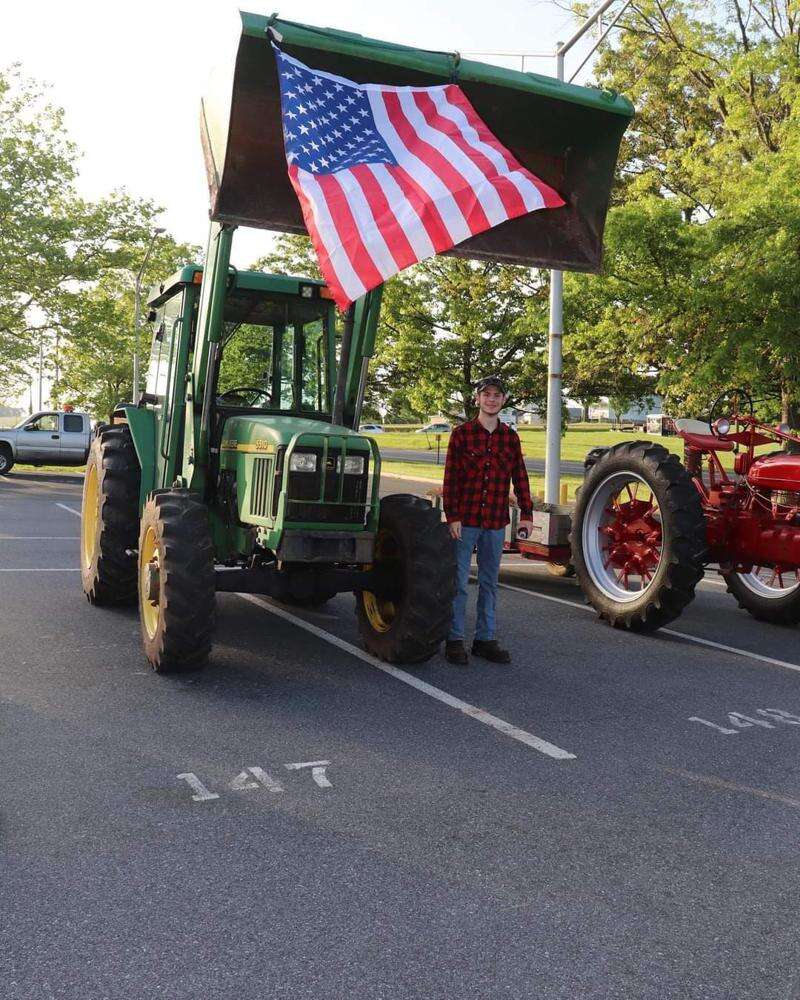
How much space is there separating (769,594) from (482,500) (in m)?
3.61

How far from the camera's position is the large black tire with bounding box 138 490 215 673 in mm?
6055

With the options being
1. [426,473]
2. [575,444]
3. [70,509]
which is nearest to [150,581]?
[70,509]

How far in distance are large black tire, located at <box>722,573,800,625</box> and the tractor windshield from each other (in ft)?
14.1

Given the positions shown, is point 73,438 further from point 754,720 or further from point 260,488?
point 754,720

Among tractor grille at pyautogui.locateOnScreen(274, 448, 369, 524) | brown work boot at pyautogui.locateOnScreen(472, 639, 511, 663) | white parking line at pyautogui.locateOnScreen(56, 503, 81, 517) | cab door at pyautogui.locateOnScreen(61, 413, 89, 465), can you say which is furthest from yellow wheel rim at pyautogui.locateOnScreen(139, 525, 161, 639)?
cab door at pyautogui.locateOnScreen(61, 413, 89, 465)

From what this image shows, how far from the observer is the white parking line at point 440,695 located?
17.1 ft

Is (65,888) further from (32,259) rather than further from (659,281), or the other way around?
(32,259)

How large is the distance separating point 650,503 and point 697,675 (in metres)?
2.12

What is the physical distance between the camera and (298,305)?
7.79m

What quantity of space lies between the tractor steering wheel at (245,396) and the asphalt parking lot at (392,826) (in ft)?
5.98

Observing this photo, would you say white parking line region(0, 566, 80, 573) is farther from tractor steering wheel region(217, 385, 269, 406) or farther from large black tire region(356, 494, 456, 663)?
large black tire region(356, 494, 456, 663)

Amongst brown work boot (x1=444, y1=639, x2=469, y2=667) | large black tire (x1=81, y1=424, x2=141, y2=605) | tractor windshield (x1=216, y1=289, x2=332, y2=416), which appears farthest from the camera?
large black tire (x1=81, y1=424, x2=141, y2=605)

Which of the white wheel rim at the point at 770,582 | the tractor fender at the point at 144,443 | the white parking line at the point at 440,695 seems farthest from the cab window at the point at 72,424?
the white wheel rim at the point at 770,582

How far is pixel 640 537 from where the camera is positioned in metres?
8.73
